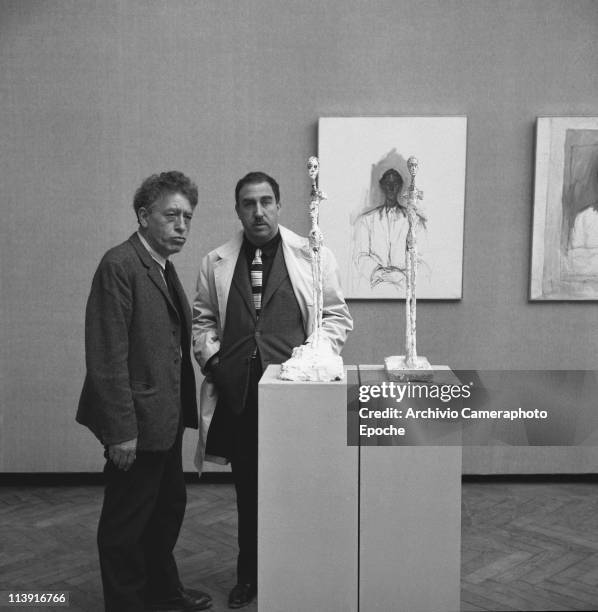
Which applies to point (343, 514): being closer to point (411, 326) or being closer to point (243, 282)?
point (411, 326)

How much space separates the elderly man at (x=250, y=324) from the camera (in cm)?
281

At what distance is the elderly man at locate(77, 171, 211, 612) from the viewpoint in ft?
8.08

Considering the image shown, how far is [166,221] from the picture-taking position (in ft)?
8.61

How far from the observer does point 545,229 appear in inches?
172

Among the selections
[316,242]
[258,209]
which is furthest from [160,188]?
[316,242]

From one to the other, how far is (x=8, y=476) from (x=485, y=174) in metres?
3.69

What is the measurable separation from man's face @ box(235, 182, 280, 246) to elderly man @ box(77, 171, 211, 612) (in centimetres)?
23

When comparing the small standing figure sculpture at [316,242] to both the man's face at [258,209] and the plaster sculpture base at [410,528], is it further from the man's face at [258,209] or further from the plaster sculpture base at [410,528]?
the plaster sculpture base at [410,528]

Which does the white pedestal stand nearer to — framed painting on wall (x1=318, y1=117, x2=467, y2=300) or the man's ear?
the man's ear

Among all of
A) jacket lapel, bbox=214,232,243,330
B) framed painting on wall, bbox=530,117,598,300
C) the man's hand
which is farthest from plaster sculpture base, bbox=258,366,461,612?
framed painting on wall, bbox=530,117,598,300

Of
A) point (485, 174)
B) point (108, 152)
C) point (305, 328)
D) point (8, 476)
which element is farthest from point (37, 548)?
point (485, 174)

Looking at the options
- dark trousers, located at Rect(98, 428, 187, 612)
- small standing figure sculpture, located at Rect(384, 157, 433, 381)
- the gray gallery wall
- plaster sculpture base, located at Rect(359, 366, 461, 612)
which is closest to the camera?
plaster sculpture base, located at Rect(359, 366, 461, 612)

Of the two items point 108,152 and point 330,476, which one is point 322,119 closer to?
point 108,152

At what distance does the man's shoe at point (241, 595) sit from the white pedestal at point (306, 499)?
581mm
